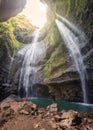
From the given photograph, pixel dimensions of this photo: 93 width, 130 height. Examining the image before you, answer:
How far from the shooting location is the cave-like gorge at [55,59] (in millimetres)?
22094

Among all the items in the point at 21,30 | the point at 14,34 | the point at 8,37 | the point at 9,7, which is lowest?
the point at 9,7

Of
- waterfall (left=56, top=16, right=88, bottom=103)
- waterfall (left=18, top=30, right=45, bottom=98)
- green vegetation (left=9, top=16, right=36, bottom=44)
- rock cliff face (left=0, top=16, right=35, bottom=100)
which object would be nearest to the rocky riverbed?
waterfall (left=56, top=16, right=88, bottom=103)

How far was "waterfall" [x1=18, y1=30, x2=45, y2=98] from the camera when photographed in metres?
26.5

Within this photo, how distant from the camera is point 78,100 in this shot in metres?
23.0

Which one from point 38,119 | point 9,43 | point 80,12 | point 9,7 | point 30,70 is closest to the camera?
point 38,119

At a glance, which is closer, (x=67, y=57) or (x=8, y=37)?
(x=67, y=57)

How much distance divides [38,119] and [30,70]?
16.3 m

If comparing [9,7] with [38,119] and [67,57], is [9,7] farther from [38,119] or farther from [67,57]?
[38,119]

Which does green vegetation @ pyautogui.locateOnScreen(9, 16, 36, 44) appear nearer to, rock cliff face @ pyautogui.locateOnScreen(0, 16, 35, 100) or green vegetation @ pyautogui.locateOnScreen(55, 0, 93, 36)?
rock cliff face @ pyautogui.locateOnScreen(0, 16, 35, 100)

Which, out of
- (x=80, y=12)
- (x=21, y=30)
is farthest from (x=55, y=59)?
(x=21, y=30)

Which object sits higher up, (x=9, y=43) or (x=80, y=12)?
(x=80, y=12)

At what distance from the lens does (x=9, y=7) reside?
1877 cm

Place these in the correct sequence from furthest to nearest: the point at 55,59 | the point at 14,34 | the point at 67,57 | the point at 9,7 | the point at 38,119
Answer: the point at 14,34 < the point at 55,59 < the point at 67,57 < the point at 9,7 < the point at 38,119

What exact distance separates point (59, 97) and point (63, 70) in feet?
11.1
